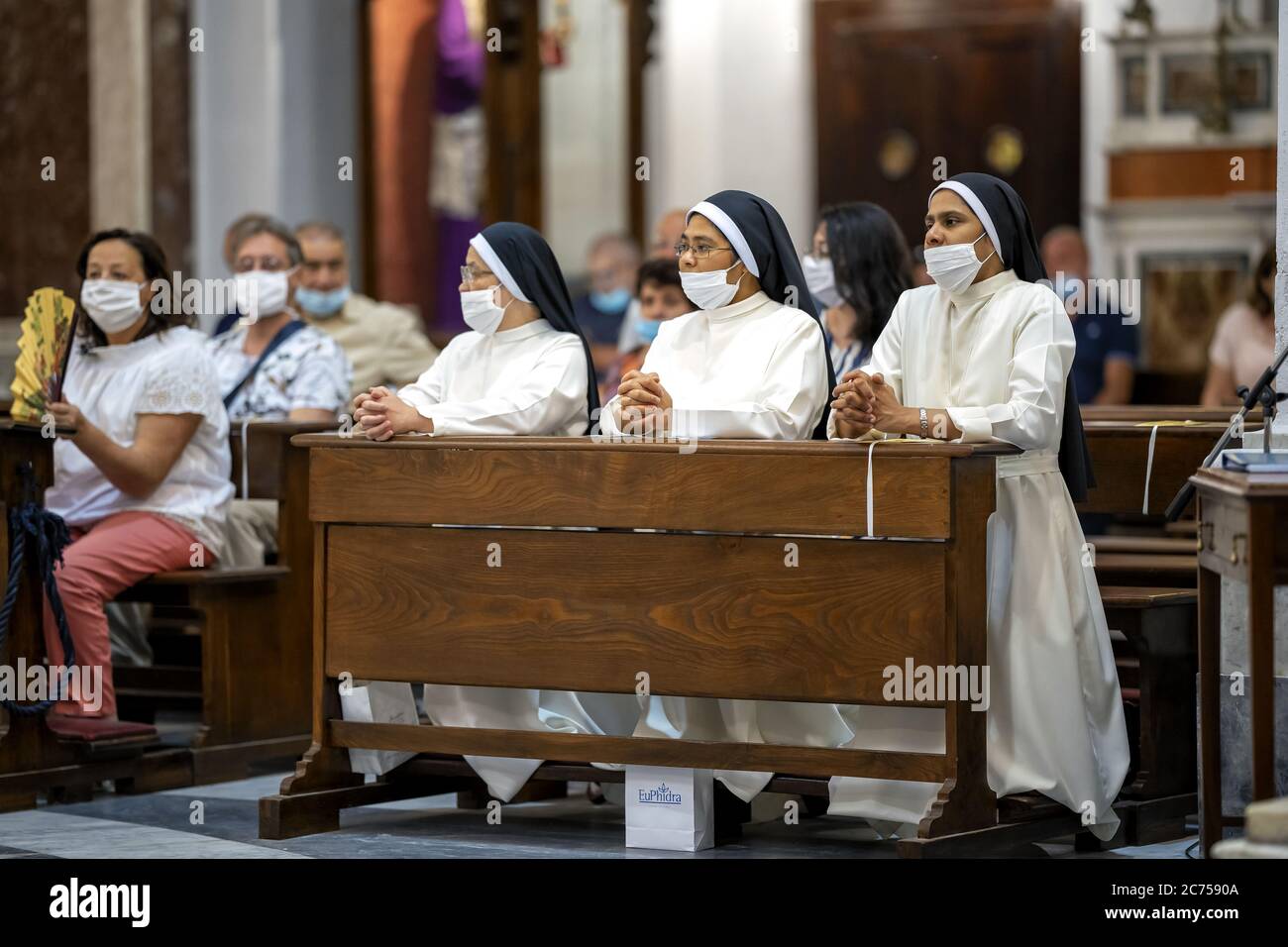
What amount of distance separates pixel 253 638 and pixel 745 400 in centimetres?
218

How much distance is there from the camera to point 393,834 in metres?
5.89

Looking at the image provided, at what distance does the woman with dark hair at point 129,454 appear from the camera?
659 cm

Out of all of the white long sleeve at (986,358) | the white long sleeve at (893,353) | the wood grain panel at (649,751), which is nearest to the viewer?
the wood grain panel at (649,751)

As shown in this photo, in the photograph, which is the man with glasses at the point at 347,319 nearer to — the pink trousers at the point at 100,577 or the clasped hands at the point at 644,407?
A: the pink trousers at the point at 100,577

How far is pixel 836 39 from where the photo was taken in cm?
1272

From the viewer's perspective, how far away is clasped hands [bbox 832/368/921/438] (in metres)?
5.18

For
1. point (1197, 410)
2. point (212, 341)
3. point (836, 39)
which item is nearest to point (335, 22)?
point (836, 39)

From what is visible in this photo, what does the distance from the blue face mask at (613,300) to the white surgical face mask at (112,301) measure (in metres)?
3.75

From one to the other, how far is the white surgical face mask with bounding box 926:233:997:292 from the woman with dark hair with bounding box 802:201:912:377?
1097 mm

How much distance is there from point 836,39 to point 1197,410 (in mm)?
6466

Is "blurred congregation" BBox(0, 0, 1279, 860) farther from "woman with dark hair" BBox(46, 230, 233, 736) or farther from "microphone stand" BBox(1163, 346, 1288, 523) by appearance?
"microphone stand" BBox(1163, 346, 1288, 523)

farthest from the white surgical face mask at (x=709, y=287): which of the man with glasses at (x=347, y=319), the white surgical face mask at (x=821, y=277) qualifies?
the man with glasses at (x=347, y=319)

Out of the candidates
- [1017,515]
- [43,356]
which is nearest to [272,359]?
[43,356]
